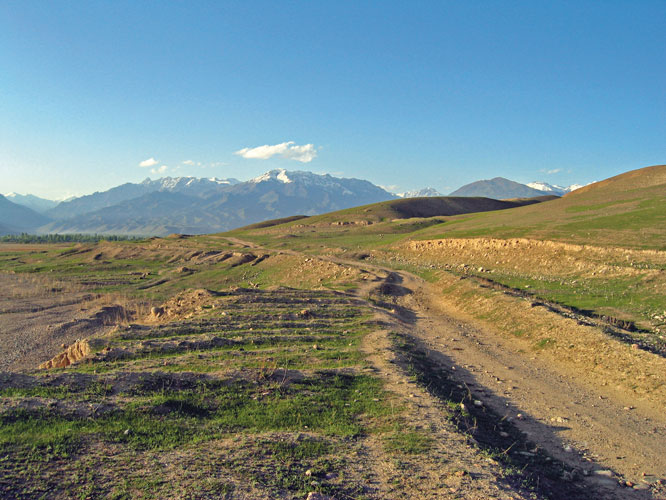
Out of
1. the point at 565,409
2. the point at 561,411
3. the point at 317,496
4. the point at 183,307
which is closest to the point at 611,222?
the point at 565,409

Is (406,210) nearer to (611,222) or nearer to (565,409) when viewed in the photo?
(611,222)

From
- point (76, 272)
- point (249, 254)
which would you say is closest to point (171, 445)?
point (249, 254)

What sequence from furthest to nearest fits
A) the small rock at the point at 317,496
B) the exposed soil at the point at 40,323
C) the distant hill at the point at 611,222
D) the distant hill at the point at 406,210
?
the distant hill at the point at 406,210
the distant hill at the point at 611,222
the exposed soil at the point at 40,323
the small rock at the point at 317,496

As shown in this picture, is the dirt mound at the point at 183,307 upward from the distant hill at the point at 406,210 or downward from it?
downward

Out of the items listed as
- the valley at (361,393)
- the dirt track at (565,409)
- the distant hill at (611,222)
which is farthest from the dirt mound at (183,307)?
the distant hill at (611,222)

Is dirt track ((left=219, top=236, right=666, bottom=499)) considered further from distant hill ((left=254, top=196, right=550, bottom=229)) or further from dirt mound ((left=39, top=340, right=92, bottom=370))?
distant hill ((left=254, top=196, right=550, bottom=229))

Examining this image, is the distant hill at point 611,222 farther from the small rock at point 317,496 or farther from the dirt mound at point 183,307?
the small rock at point 317,496

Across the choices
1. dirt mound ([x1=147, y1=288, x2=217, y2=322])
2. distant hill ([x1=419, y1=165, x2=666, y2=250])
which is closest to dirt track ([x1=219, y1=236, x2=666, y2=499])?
dirt mound ([x1=147, y1=288, x2=217, y2=322])

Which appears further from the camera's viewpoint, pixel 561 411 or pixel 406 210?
pixel 406 210

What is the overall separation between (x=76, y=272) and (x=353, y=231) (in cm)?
6484

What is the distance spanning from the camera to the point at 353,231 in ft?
361

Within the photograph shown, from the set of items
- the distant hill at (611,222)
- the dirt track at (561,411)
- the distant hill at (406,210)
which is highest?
the distant hill at (406,210)

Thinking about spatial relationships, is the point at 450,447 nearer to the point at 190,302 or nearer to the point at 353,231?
the point at 190,302

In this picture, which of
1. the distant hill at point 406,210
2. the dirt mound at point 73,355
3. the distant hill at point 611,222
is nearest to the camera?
the dirt mound at point 73,355
